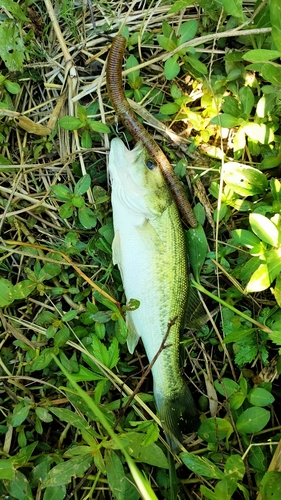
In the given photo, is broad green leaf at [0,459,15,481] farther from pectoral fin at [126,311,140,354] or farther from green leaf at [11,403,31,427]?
pectoral fin at [126,311,140,354]

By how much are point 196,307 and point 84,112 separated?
1.33 meters

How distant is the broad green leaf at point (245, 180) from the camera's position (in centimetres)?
261

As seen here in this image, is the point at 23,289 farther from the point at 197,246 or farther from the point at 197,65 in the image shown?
the point at 197,65

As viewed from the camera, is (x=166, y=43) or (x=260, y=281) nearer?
(x=260, y=281)

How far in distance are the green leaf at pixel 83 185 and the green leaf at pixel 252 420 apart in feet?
5.08

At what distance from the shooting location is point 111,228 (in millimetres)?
2764

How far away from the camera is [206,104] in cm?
278

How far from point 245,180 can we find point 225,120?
365mm

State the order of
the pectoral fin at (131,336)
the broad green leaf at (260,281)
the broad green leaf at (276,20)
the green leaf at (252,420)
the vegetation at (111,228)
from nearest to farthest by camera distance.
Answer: the broad green leaf at (276,20), the broad green leaf at (260,281), the green leaf at (252,420), the vegetation at (111,228), the pectoral fin at (131,336)

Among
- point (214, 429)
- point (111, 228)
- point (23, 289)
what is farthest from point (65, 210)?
point (214, 429)

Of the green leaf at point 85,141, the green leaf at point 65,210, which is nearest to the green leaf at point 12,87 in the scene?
the green leaf at point 85,141

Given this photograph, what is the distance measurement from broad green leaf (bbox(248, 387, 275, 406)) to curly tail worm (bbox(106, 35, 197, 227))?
101 centimetres

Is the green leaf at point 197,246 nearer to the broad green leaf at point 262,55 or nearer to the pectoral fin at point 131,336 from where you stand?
the pectoral fin at point 131,336

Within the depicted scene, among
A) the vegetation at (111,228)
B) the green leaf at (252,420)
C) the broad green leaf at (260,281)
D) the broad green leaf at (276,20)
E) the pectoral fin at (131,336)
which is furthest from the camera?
the pectoral fin at (131,336)
